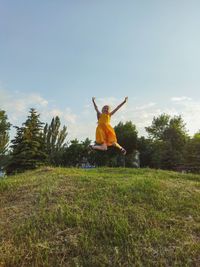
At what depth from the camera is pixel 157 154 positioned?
34.5 meters

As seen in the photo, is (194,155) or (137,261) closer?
(137,261)

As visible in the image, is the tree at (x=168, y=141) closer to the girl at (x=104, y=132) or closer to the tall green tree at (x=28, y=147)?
the tall green tree at (x=28, y=147)

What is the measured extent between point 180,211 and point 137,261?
235 cm

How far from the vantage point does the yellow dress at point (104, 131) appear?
29.9ft

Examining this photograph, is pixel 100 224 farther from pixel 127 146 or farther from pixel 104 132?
pixel 127 146

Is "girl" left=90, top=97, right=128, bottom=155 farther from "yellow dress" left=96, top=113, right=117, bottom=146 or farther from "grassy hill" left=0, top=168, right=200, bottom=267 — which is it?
"grassy hill" left=0, top=168, right=200, bottom=267

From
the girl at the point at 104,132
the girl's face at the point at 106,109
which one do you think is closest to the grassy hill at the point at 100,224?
the girl at the point at 104,132

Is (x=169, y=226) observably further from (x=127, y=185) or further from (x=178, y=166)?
(x=178, y=166)

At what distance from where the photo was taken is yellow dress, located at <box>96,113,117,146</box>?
9125mm

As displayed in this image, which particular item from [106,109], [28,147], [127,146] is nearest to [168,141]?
[127,146]

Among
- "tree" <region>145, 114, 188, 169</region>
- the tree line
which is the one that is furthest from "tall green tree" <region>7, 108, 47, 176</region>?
"tree" <region>145, 114, 188, 169</region>

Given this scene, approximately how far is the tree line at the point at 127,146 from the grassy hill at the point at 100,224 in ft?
59.9

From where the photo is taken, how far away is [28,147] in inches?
1058

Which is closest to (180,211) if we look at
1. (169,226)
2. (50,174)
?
(169,226)
